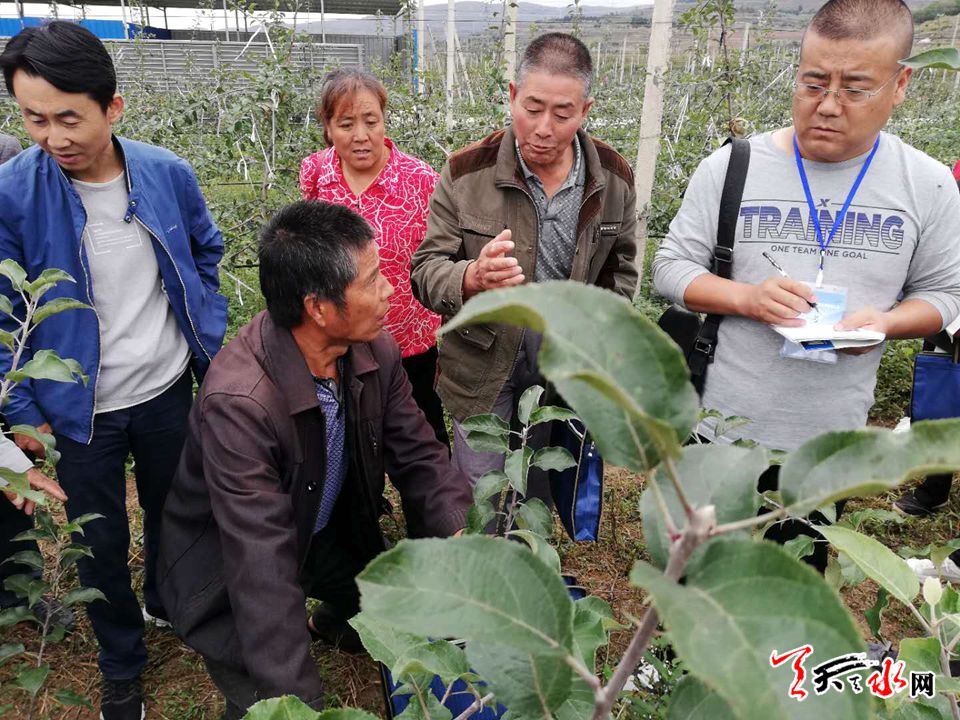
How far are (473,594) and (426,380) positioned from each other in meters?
2.36

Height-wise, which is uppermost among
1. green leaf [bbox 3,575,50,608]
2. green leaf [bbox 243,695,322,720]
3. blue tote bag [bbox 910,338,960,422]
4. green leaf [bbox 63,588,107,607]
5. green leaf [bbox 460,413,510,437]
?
green leaf [bbox 243,695,322,720]

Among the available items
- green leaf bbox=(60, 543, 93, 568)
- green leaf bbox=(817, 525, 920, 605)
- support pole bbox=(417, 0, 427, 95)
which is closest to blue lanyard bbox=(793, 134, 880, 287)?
green leaf bbox=(817, 525, 920, 605)

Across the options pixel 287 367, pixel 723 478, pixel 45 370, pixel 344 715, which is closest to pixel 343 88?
pixel 287 367

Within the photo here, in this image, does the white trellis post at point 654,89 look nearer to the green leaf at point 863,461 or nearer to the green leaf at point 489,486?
the green leaf at point 489,486

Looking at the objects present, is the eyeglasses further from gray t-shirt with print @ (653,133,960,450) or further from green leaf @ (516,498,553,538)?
green leaf @ (516,498,553,538)

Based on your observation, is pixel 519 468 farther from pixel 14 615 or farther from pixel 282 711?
pixel 14 615

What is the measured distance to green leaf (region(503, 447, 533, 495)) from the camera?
4.31ft

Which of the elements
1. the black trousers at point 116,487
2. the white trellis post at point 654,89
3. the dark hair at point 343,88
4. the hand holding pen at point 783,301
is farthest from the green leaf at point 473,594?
the white trellis post at point 654,89

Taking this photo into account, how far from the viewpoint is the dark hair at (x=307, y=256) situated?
1.63 meters

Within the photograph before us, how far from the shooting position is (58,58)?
1.72 m

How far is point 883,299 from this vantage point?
1650 millimetres

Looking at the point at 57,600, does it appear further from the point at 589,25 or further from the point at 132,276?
the point at 589,25

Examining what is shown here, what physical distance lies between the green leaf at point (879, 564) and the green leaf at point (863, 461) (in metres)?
0.37

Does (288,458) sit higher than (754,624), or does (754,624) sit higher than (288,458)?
(754,624)
